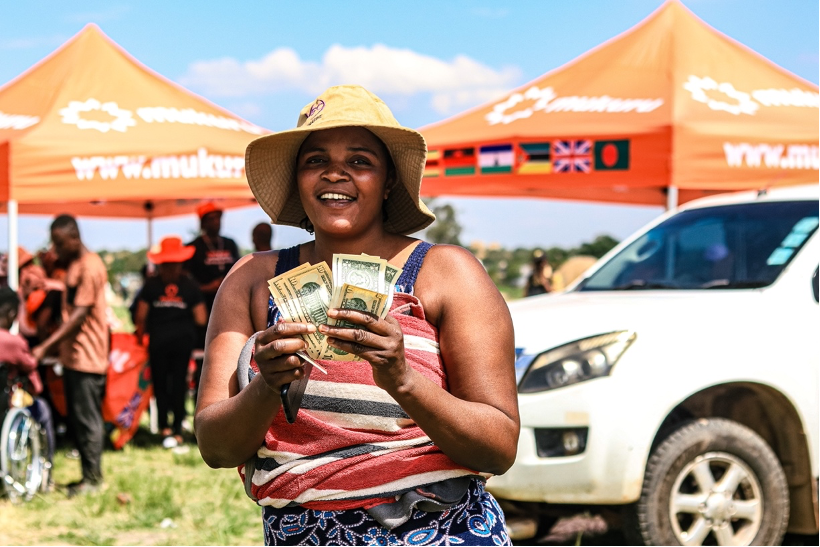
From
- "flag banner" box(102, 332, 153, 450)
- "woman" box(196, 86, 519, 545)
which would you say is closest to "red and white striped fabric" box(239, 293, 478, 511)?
"woman" box(196, 86, 519, 545)

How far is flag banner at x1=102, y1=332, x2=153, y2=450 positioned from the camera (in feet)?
25.3

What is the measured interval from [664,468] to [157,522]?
313 centimetres

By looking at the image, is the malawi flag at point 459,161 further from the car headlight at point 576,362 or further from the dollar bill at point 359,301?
the dollar bill at point 359,301

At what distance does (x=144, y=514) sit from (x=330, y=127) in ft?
14.5

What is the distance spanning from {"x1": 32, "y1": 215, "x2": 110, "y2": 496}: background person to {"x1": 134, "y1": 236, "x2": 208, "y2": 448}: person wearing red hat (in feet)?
3.89

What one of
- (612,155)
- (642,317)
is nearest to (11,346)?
(642,317)

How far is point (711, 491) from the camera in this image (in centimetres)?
425

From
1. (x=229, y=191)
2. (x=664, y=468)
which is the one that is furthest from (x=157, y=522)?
(x=229, y=191)

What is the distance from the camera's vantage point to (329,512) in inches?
72.9

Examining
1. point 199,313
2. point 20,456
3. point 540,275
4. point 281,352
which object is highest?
point 281,352

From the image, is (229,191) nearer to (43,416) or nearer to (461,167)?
(461,167)

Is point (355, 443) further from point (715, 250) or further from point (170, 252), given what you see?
point (170, 252)

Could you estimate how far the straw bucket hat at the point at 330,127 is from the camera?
1925 millimetres

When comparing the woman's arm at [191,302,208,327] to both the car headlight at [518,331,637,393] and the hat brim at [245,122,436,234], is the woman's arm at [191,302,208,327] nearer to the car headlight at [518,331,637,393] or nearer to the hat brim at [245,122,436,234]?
the car headlight at [518,331,637,393]
